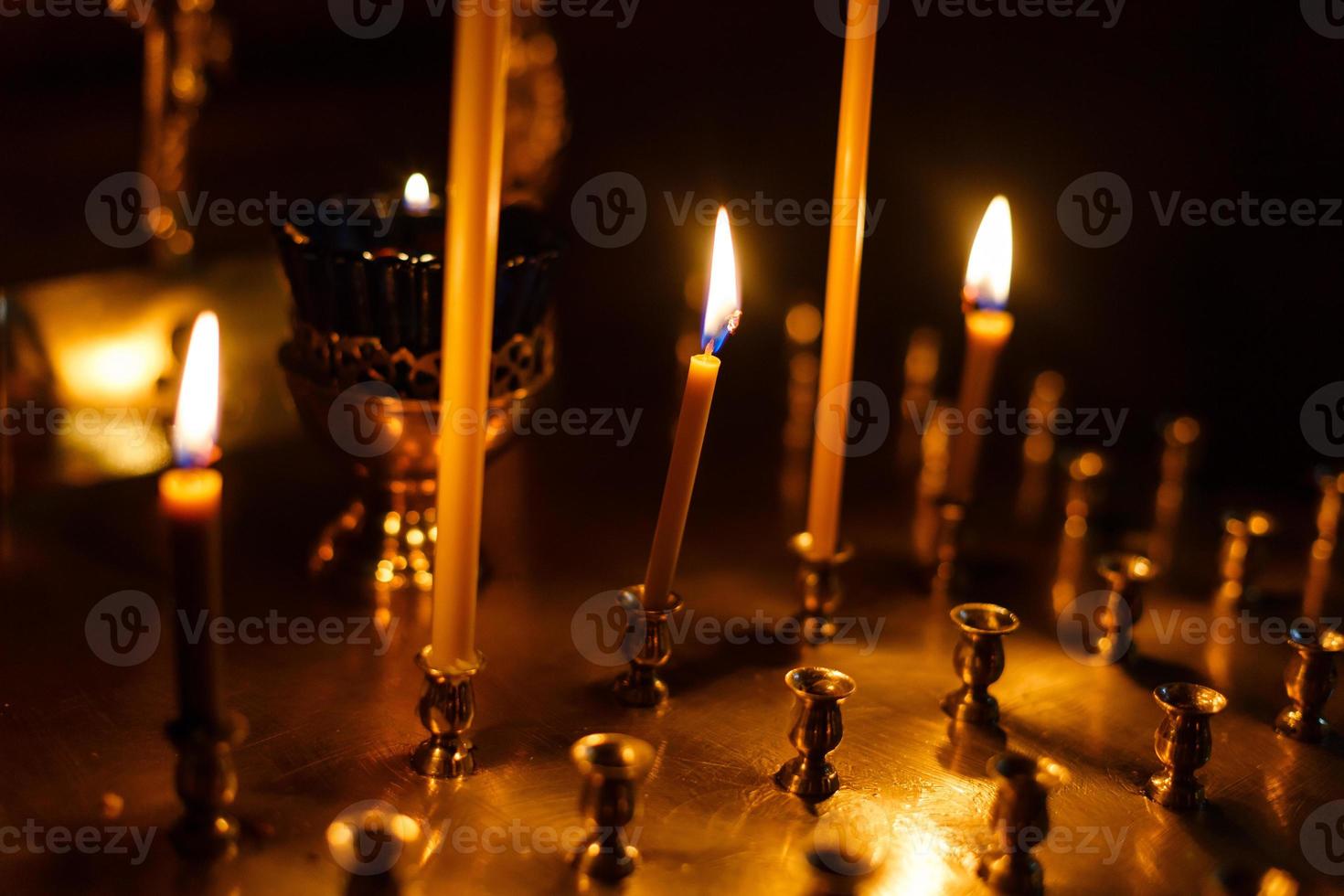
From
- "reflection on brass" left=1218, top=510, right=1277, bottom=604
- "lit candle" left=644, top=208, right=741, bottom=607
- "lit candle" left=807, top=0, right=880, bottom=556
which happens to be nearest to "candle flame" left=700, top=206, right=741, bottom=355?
"lit candle" left=644, top=208, right=741, bottom=607

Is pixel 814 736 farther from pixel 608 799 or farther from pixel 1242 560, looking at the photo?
pixel 1242 560

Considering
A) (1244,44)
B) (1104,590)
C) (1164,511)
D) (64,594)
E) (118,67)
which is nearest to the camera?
(64,594)

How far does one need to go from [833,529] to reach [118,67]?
1.11 metres

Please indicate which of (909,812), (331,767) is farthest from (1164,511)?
(331,767)

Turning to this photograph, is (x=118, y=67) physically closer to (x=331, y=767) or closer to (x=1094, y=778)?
(x=331, y=767)

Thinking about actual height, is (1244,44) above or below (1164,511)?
above

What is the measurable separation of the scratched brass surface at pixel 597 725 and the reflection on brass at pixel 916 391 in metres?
0.21

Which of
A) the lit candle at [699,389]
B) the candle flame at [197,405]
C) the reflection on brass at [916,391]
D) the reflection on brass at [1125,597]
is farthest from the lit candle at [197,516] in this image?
the reflection on brass at [916,391]

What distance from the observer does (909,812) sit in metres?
0.72

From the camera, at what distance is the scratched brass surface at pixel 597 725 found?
67 centimetres

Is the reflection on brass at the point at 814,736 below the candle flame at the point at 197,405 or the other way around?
below

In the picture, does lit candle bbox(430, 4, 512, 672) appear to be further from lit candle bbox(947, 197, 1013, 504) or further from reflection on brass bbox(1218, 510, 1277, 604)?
reflection on brass bbox(1218, 510, 1277, 604)

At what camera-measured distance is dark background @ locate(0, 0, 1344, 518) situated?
56.4 inches

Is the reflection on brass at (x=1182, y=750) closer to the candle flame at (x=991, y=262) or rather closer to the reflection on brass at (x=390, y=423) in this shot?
the candle flame at (x=991, y=262)
